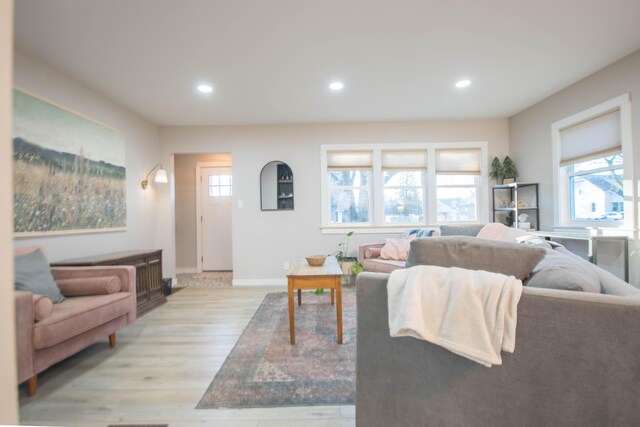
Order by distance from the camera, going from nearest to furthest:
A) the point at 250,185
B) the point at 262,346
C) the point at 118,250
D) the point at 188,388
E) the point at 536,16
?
the point at 188,388, the point at 536,16, the point at 262,346, the point at 118,250, the point at 250,185

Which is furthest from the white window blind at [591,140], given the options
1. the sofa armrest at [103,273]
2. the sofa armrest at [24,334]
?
the sofa armrest at [24,334]

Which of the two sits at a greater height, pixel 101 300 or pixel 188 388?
pixel 101 300

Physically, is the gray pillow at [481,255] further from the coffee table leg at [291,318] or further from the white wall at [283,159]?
the white wall at [283,159]

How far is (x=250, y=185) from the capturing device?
4.09 metres

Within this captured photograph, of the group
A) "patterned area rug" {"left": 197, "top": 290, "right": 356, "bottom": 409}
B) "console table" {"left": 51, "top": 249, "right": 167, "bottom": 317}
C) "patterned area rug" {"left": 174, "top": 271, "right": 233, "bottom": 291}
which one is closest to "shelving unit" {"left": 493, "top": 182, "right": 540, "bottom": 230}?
"patterned area rug" {"left": 197, "top": 290, "right": 356, "bottom": 409}

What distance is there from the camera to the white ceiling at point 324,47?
183 centimetres

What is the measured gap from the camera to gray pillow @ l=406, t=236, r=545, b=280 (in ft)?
3.45

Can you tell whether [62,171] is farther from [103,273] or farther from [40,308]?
[40,308]

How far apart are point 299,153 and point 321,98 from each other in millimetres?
1074

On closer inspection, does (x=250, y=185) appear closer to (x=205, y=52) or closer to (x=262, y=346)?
(x=205, y=52)

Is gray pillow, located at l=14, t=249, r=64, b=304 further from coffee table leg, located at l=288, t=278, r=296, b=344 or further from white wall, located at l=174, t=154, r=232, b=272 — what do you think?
white wall, located at l=174, t=154, r=232, b=272

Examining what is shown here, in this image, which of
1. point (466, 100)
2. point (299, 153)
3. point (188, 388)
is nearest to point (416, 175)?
point (466, 100)

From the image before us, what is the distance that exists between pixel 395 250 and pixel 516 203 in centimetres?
190

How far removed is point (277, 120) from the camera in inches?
155
